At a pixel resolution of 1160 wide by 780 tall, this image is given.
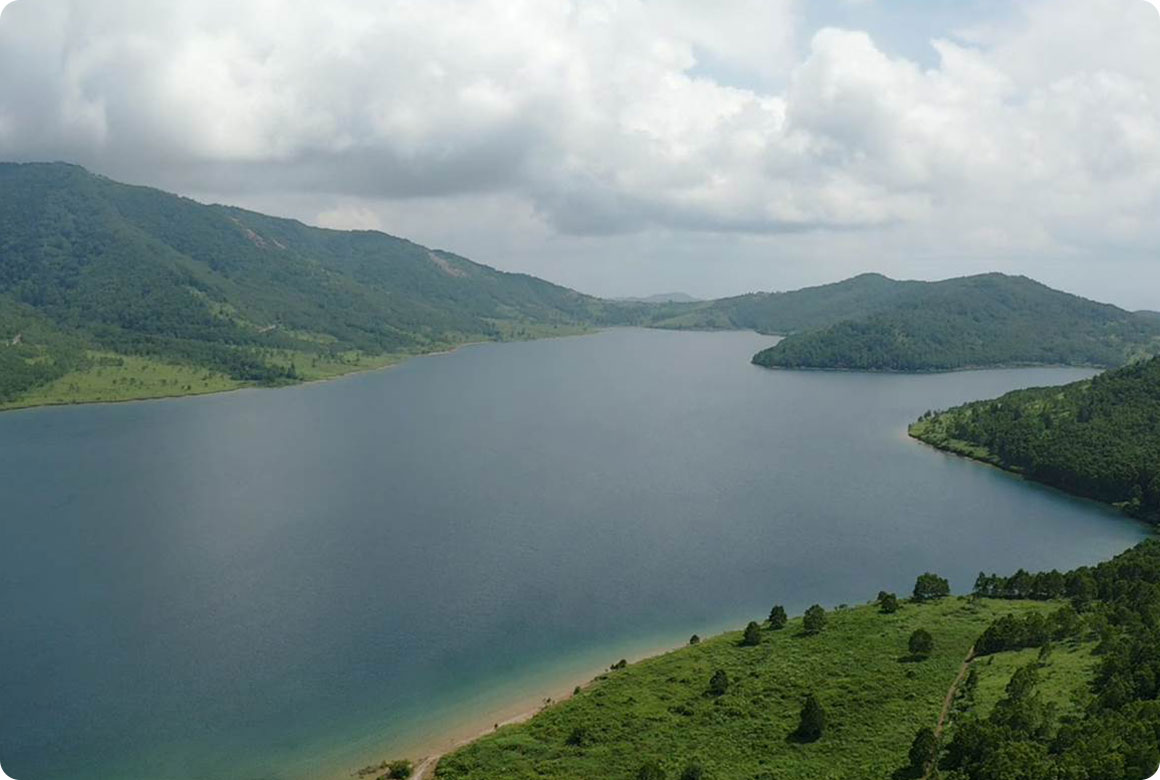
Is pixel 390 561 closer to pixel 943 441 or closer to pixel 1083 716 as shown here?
pixel 1083 716

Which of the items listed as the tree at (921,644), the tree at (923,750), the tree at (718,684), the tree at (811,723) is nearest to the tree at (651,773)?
the tree at (811,723)

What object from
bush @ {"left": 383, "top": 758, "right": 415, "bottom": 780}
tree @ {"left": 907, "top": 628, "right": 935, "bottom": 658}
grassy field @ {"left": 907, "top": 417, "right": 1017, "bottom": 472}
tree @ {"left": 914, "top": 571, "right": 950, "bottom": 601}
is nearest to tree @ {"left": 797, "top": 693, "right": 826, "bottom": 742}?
tree @ {"left": 907, "top": 628, "right": 935, "bottom": 658}

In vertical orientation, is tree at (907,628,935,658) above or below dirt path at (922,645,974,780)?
above

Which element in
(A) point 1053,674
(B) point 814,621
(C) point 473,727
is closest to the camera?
(A) point 1053,674

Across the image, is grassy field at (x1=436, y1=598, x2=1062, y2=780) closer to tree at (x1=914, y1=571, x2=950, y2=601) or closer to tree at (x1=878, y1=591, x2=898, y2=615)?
tree at (x1=878, y1=591, x2=898, y2=615)

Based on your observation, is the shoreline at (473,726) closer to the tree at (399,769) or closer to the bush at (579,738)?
the tree at (399,769)

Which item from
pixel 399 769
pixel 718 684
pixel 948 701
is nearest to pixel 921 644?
pixel 948 701

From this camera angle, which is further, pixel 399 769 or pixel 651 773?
pixel 399 769
